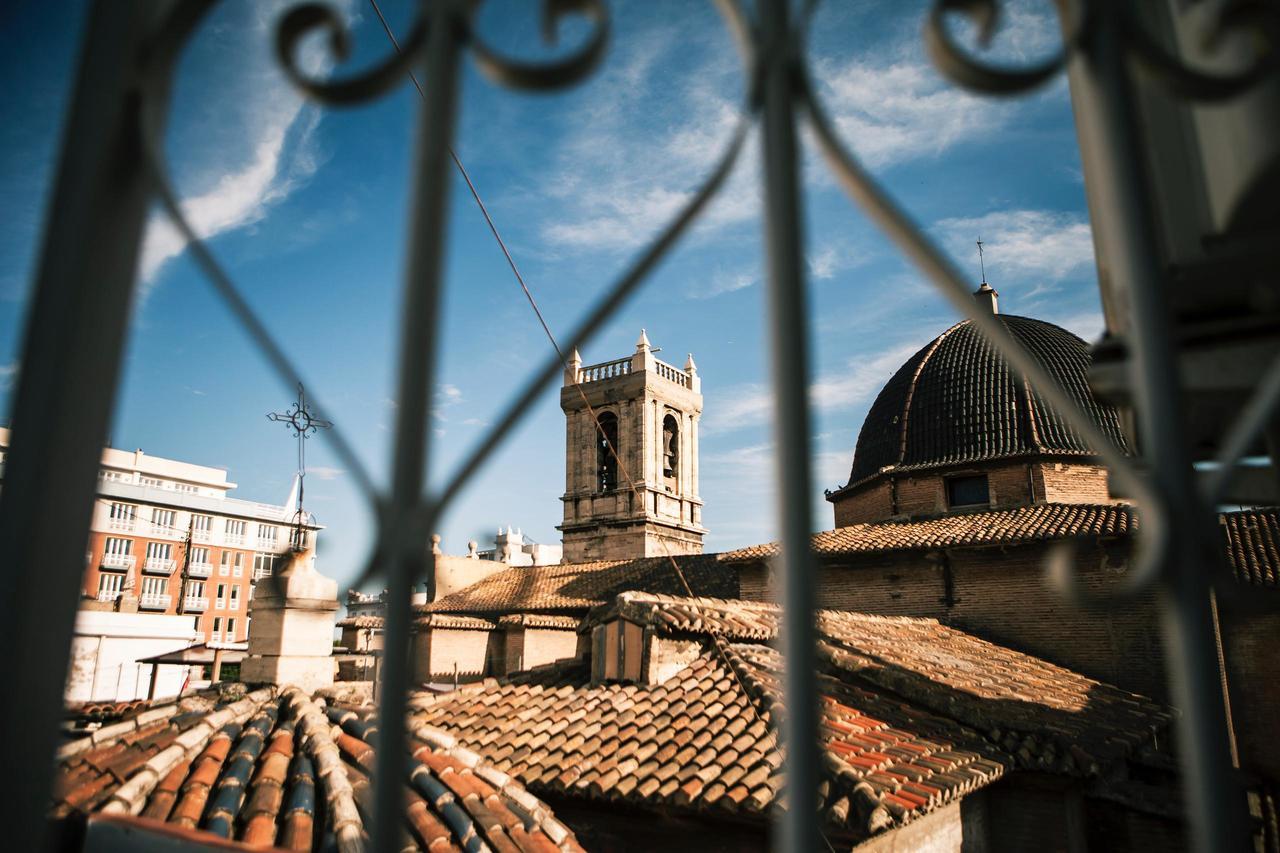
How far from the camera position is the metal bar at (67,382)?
0.82 m

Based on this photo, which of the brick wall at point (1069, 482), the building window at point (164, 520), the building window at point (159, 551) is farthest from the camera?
the building window at point (164, 520)

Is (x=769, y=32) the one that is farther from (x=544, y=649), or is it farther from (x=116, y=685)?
(x=116, y=685)

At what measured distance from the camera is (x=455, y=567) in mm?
29531

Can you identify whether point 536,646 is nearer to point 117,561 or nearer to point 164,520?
point 117,561

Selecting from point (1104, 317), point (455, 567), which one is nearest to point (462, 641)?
point (455, 567)

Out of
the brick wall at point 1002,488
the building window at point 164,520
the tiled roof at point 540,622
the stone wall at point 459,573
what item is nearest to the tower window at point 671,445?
the stone wall at point 459,573

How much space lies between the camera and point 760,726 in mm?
7230

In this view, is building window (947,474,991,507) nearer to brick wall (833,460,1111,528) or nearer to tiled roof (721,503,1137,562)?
brick wall (833,460,1111,528)

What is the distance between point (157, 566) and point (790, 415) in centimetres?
5156

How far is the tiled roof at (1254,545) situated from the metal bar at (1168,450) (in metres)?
14.8

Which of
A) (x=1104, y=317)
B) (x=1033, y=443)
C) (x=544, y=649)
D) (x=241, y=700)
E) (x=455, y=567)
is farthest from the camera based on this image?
(x=455, y=567)

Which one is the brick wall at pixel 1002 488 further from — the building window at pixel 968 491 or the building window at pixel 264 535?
the building window at pixel 264 535

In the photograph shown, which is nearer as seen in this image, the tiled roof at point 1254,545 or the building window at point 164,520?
the tiled roof at point 1254,545

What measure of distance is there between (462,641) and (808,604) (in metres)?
22.4
